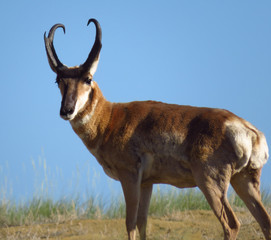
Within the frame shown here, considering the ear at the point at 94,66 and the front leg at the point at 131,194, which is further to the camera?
the ear at the point at 94,66

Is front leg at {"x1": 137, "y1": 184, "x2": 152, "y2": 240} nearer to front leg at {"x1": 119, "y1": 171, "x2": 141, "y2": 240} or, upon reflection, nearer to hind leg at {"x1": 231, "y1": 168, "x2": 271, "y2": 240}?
front leg at {"x1": 119, "y1": 171, "x2": 141, "y2": 240}

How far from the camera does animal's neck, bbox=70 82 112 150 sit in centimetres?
769

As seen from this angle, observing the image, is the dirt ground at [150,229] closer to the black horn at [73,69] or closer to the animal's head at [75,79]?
the animal's head at [75,79]

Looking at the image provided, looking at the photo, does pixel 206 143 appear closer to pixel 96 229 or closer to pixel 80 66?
pixel 80 66

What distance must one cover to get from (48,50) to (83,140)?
5.87 ft

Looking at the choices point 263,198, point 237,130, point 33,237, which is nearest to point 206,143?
point 237,130

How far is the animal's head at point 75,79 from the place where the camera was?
7183 mm

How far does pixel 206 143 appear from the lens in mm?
6961

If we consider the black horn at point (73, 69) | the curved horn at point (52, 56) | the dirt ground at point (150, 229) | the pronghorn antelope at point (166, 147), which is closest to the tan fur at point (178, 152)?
the pronghorn antelope at point (166, 147)

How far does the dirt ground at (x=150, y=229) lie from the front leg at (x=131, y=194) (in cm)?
102

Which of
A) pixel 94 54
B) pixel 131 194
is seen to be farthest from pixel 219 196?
pixel 94 54

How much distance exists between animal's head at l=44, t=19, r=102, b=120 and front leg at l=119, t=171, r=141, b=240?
133cm

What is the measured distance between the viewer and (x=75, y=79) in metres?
7.55

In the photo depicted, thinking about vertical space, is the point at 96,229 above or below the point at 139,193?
below
